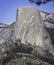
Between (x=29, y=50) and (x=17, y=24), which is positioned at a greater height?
(x=17, y=24)

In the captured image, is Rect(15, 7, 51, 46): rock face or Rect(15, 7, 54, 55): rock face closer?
Rect(15, 7, 54, 55): rock face

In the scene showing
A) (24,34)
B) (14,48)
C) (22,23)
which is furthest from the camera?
(22,23)

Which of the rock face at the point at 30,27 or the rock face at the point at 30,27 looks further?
the rock face at the point at 30,27

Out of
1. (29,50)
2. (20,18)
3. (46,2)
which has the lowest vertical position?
(29,50)

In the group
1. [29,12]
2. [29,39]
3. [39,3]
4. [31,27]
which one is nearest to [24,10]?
[29,12]

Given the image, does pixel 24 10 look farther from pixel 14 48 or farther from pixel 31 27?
pixel 14 48

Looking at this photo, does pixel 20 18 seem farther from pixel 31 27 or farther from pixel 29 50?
pixel 29 50

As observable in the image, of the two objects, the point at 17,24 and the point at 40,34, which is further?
the point at 17,24

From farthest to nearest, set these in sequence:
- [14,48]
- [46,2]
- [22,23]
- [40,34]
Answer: [22,23], [40,34], [46,2], [14,48]

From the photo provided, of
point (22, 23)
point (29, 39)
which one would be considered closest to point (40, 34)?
point (29, 39)
